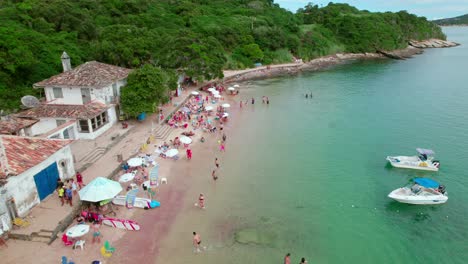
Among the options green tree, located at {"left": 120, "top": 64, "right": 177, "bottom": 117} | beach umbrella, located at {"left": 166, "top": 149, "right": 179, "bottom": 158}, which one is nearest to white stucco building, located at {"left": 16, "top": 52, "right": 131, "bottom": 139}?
green tree, located at {"left": 120, "top": 64, "right": 177, "bottom": 117}

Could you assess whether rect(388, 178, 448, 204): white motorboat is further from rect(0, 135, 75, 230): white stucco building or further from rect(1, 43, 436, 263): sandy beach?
rect(0, 135, 75, 230): white stucco building

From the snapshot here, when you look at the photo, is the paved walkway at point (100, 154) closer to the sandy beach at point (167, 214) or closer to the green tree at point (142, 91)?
the sandy beach at point (167, 214)

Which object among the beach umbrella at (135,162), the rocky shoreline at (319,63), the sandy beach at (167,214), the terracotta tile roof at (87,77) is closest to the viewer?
the sandy beach at (167,214)

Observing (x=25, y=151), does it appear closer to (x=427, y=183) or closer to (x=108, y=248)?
(x=108, y=248)

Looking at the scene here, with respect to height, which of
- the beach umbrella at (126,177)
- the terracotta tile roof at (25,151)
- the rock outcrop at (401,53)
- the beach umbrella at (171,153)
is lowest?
the beach umbrella at (126,177)

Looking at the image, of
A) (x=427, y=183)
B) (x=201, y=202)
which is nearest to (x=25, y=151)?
(x=201, y=202)

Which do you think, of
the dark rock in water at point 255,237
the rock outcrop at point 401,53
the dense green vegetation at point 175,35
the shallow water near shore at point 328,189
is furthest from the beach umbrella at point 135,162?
the rock outcrop at point 401,53
